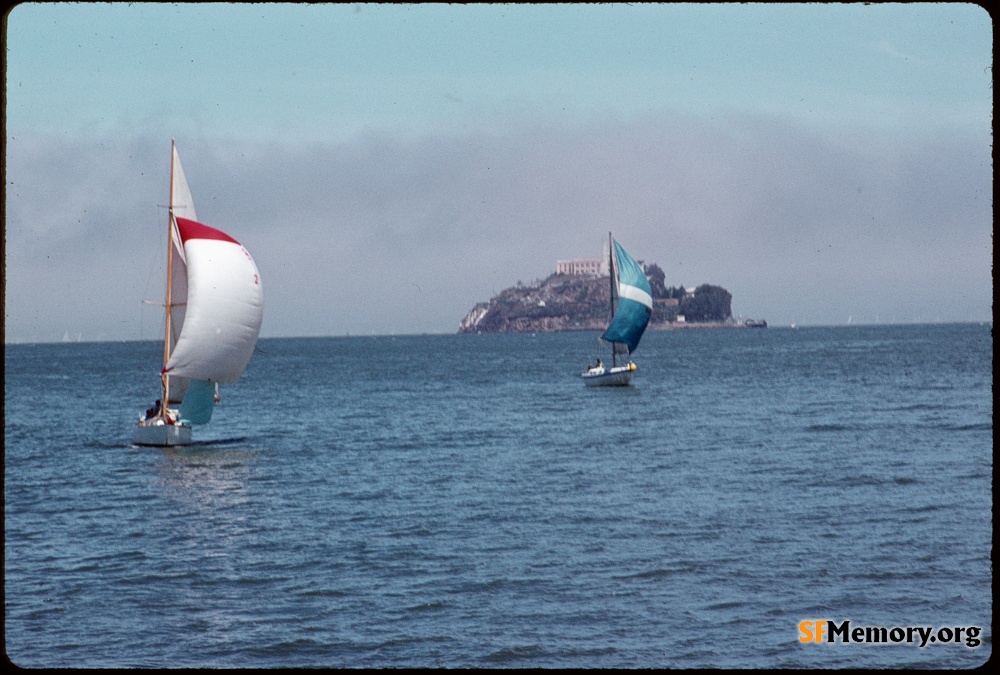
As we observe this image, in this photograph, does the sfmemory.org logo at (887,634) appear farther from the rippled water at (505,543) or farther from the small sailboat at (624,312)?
the small sailboat at (624,312)

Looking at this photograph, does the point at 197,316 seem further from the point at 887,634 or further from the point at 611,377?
the point at 611,377

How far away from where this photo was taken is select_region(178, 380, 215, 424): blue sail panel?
1762 inches

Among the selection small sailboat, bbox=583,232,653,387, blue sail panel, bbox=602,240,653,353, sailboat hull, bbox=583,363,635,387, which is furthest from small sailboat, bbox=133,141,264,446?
blue sail panel, bbox=602,240,653,353

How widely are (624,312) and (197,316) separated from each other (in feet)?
143

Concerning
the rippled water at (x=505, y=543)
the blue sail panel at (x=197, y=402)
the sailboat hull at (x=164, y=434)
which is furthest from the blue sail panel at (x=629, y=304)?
the sailboat hull at (x=164, y=434)

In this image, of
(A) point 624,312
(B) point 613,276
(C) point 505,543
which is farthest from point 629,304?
(C) point 505,543

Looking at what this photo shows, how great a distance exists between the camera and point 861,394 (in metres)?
69.3

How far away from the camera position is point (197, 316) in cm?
4234

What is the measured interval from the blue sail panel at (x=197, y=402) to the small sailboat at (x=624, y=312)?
128ft

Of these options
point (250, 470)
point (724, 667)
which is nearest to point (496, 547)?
point (724, 667)

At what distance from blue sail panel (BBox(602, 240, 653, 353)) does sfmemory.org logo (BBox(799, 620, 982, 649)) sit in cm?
6301

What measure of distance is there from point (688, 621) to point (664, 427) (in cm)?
3458

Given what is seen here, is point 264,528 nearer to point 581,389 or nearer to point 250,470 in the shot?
point 250,470

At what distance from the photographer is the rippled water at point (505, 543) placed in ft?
57.1
